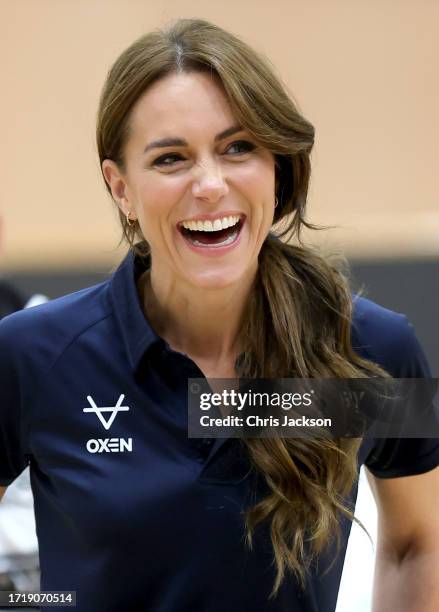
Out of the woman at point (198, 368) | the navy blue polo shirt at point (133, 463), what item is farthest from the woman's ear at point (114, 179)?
the navy blue polo shirt at point (133, 463)

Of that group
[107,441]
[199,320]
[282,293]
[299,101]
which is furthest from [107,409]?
[299,101]

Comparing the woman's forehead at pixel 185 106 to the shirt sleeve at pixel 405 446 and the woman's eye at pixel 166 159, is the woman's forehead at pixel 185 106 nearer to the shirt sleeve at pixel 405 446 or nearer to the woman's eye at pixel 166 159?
the woman's eye at pixel 166 159

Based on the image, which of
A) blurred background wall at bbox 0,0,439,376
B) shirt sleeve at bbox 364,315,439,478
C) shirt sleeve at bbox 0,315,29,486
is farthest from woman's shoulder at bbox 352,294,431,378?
blurred background wall at bbox 0,0,439,376

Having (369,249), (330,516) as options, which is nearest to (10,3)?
(369,249)

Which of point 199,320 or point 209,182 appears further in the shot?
point 199,320

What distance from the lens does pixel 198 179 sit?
3.82ft

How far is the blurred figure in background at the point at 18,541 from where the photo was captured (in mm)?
1494

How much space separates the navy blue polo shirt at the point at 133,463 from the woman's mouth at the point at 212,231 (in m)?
0.14

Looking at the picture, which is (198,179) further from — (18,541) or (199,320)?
(18,541)

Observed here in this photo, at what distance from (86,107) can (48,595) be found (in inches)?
118

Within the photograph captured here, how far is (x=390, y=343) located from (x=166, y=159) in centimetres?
39

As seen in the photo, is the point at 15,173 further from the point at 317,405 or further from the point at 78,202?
the point at 317,405

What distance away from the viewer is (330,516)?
1.22m

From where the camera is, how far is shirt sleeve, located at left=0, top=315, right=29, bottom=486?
123 centimetres
